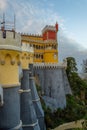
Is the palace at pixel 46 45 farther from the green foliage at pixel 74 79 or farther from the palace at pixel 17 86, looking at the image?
the palace at pixel 17 86

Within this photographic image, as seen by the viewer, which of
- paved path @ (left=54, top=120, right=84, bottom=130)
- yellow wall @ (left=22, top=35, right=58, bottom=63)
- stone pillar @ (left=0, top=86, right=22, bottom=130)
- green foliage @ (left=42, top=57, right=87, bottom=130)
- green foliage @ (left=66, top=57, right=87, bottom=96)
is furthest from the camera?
green foliage @ (left=66, top=57, right=87, bottom=96)

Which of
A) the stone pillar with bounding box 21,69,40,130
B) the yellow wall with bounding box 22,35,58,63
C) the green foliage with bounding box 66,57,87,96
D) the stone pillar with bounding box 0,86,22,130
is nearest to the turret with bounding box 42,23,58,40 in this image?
the yellow wall with bounding box 22,35,58,63

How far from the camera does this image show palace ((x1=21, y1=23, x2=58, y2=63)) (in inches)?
1393

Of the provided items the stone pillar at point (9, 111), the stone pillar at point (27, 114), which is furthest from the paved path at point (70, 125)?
the stone pillar at point (9, 111)

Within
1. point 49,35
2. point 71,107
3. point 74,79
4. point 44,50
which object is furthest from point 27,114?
point 74,79

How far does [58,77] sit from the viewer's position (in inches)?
1265

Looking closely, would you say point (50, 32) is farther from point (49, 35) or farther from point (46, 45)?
point (46, 45)

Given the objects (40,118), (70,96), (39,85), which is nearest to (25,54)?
(40,118)

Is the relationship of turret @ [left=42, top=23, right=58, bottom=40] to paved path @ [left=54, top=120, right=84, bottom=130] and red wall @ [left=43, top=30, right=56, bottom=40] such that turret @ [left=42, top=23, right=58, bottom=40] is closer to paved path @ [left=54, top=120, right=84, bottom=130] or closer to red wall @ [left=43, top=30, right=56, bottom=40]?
red wall @ [left=43, top=30, right=56, bottom=40]

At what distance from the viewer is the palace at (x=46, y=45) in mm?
35375

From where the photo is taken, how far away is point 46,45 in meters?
36.1

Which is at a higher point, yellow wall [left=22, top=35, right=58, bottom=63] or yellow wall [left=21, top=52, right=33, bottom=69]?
yellow wall [left=22, top=35, right=58, bottom=63]

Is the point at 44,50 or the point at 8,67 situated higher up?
the point at 44,50

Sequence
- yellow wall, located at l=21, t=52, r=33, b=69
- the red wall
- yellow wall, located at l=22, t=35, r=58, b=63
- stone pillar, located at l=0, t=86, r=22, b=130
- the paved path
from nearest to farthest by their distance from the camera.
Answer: stone pillar, located at l=0, t=86, r=22, b=130
yellow wall, located at l=21, t=52, r=33, b=69
the paved path
yellow wall, located at l=22, t=35, r=58, b=63
the red wall
